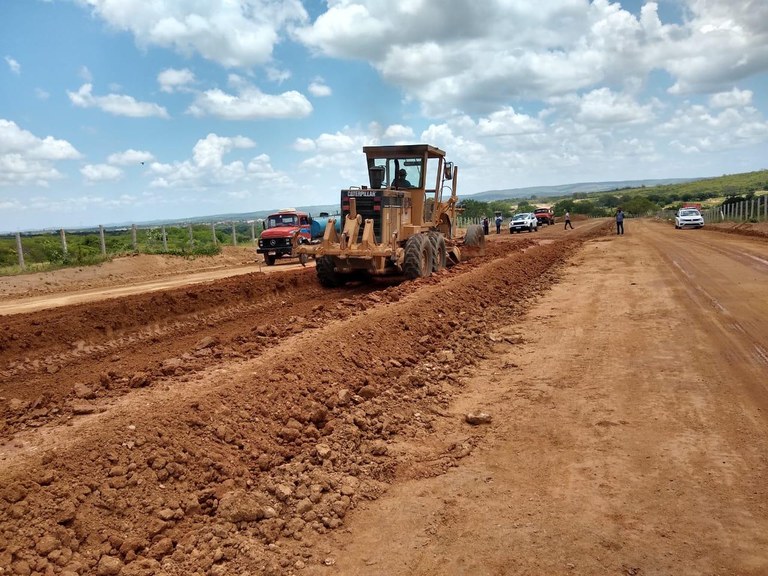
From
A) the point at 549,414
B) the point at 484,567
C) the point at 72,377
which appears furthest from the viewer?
the point at 72,377

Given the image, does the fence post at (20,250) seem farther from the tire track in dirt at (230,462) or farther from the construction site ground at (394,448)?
the tire track in dirt at (230,462)

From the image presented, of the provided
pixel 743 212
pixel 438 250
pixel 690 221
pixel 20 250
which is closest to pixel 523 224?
pixel 690 221

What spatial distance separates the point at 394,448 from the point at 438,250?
10.2 meters

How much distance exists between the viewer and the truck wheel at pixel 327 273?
13.4m

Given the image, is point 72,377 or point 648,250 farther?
point 648,250

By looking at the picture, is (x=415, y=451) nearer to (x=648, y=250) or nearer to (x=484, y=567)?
(x=484, y=567)

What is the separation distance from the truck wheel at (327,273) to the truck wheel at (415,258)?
5.30ft

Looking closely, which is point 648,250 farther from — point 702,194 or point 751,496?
point 702,194

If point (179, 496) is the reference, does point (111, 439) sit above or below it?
above

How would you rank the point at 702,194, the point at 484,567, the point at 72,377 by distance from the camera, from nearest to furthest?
the point at 484,567 → the point at 72,377 → the point at 702,194

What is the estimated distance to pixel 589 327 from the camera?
924cm

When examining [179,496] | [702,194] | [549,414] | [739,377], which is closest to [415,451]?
[549,414]

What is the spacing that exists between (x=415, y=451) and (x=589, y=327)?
5192 millimetres

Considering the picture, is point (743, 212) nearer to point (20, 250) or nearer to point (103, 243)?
point (103, 243)
